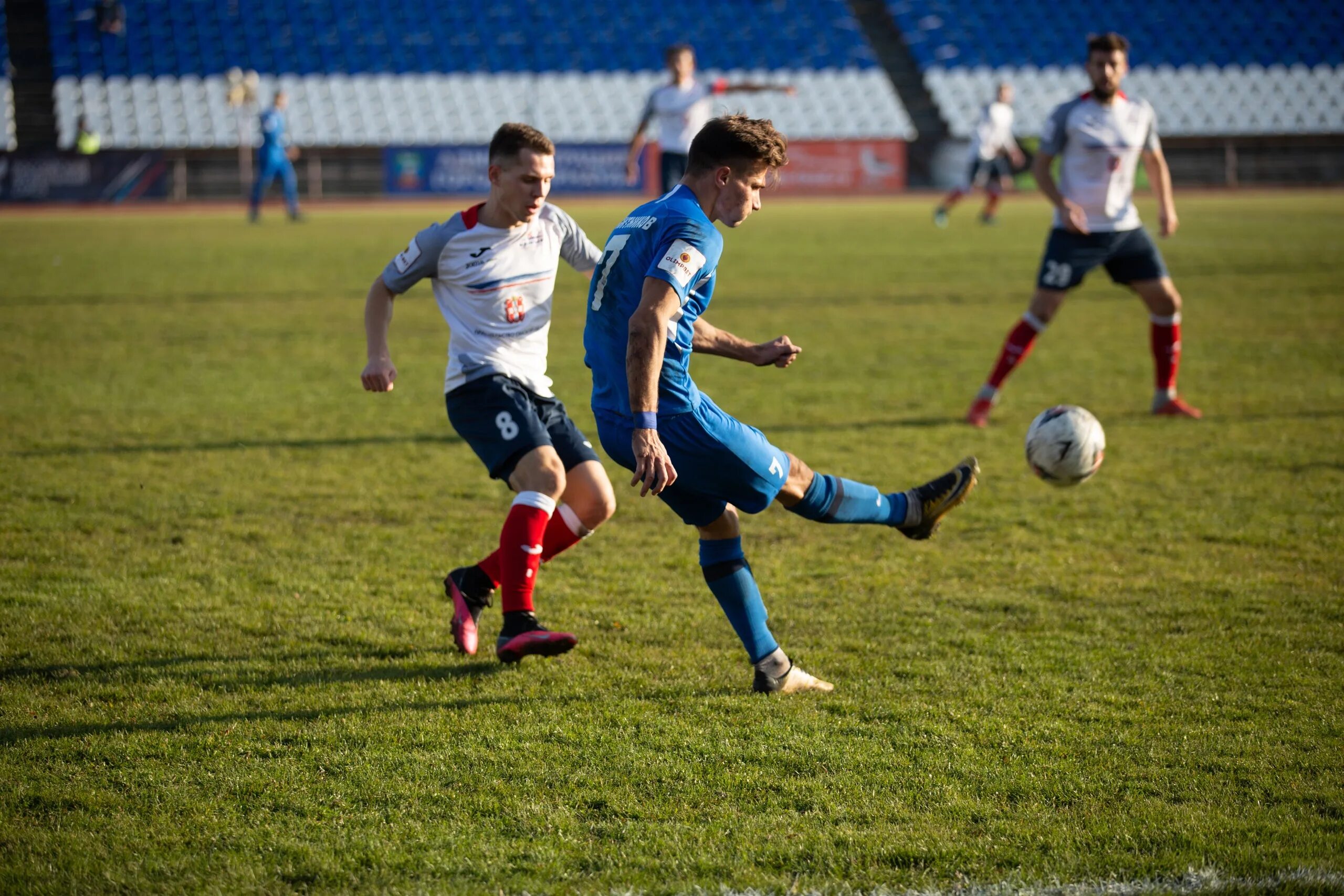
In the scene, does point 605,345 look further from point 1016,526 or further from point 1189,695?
point 1016,526

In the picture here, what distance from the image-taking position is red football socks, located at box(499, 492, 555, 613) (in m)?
4.23

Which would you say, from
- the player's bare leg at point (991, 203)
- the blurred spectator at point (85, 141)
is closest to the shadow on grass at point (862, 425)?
the player's bare leg at point (991, 203)

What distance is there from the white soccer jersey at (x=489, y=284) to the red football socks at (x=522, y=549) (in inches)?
19.9

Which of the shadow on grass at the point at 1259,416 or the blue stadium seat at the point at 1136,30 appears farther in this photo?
the blue stadium seat at the point at 1136,30

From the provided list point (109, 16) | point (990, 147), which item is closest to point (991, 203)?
point (990, 147)

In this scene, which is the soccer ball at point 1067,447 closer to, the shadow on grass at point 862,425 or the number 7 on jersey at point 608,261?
the shadow on grass at point 862,425

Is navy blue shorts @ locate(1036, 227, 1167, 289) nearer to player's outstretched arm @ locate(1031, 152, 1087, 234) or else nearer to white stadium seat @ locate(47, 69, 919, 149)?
player's outstretched arm @ locate(1031, 152, 1087, 234)

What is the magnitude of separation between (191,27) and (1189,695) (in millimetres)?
37814

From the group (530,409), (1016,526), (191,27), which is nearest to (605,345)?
(530,409)

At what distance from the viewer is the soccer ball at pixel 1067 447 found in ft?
17.6

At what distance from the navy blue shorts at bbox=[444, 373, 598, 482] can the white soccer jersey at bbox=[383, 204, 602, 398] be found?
0.06m

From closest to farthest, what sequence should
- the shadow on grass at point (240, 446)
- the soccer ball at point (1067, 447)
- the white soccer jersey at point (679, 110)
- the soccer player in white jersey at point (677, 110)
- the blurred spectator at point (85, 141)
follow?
the soccer ball at point (1067, 447) < the shadow on grass at point (240, 446) < the soccer player in white jersey at point (677, 110) < the white soccer jersey at point (679, 110) < the blurred spectator at point (85, 141)

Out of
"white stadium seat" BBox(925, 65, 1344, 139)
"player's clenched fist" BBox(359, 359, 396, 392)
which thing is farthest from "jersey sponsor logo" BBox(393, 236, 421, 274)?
"white stadium seat" BBox(925, 65, 1344, 139)

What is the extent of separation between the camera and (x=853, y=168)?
112ft
